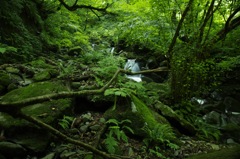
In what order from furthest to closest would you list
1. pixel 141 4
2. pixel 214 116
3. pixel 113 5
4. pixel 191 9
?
1. pixel 113 5
2. pixel 141 4
3. pixel 214 116
4. pixel 191 9

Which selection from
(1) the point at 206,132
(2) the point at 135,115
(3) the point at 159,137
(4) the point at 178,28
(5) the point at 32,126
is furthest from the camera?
(4) the point at 178,28

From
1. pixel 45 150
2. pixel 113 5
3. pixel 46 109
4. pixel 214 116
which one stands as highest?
pixel 113 5

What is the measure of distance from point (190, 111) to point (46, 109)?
410cm

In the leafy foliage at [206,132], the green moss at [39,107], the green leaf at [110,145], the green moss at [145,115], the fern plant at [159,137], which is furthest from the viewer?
the leafy foliage at [206,132]

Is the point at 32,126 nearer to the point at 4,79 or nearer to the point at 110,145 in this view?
the point at 110,145

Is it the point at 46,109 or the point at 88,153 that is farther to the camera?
the point at 46,109

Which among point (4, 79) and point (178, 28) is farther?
point (178, 28)

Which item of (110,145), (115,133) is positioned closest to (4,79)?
(115,133)

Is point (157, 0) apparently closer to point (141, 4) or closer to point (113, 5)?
point (141, 4)

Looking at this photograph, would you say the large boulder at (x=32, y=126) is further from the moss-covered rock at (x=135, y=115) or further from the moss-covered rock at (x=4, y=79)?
the moss-covered rock at (x=135, y=115)

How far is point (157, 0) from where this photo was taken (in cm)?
586

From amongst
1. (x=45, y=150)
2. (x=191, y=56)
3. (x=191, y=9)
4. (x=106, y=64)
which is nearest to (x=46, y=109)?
(x=45, y=150)

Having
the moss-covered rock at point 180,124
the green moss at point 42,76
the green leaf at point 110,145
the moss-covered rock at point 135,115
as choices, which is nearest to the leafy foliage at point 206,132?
the moss-covered rock at point 180,124

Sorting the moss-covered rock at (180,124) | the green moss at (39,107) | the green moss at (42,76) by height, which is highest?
the green moss at (42,76)
